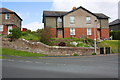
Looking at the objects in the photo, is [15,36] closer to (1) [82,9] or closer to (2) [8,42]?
(2) [8,42]


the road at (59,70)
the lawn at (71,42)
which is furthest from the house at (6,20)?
the road at (59,70)

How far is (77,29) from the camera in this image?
111 feet

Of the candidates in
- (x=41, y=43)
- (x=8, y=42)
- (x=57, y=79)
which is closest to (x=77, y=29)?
(x=41, y=43)

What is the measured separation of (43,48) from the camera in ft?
72.4

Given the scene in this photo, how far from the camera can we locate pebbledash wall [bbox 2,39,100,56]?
22028 millimetres

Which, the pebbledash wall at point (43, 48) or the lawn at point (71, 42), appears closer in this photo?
the pebbledash wall at point (43, 48)

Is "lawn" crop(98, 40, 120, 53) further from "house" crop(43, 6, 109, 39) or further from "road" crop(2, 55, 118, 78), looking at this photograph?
"road" crop(2, 55, 118, 78)

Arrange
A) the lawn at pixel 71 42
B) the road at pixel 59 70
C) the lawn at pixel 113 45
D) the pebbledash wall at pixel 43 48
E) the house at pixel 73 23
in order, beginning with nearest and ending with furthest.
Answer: the road at pixel 59 70 < the pebbledash wall at pixel 43 48 < the lawn at pixel 71 42 < the lawn at pixel 113 45 < the house at pixel 73 23

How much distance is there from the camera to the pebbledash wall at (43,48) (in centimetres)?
2203

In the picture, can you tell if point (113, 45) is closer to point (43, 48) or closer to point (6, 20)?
point (43, 48)

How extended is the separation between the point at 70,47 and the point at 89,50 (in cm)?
313

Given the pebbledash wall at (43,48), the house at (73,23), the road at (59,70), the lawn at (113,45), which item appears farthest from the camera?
the house at (73,23)

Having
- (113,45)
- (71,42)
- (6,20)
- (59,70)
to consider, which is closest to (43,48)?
(71,42)

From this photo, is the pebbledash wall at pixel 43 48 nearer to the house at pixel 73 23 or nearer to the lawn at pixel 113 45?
the lawn at pixel 113 45
